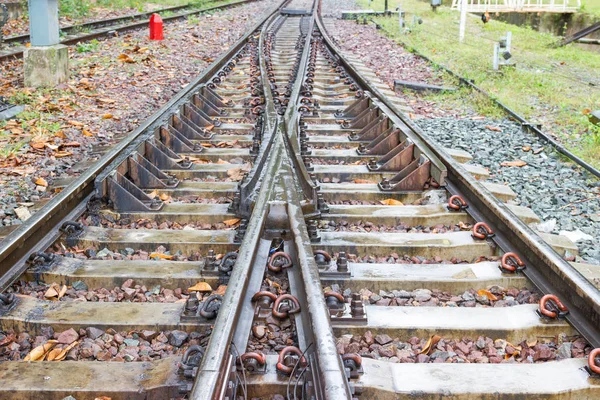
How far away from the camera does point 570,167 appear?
6078mm

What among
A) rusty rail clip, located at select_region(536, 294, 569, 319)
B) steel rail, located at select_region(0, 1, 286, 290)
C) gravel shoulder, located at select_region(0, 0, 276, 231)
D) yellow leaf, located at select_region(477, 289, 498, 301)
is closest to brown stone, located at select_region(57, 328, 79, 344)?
steel rail, located at select_region(0, 1, 286, 290)

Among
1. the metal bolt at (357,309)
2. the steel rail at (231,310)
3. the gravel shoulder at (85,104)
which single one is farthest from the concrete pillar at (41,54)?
the metal bolt at (357,309)

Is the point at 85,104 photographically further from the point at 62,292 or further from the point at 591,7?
the point at 591,7

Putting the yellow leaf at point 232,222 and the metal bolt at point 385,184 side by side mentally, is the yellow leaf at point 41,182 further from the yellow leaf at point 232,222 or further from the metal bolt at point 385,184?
the metal bolt at point 385,184

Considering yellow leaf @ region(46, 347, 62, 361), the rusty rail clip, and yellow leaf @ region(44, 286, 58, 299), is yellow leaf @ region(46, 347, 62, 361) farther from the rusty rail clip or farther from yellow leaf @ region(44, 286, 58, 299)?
the rusty rail clip

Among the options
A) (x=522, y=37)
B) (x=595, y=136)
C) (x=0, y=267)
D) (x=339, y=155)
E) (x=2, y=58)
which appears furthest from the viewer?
(x=522, y=37)

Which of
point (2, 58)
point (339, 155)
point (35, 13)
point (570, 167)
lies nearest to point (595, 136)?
point (570, 167)

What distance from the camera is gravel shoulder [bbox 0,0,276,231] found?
17.6 feet

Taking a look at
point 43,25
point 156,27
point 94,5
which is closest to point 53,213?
point 43,25

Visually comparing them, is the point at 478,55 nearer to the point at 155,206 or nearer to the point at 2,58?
the point at 2,58

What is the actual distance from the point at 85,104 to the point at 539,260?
646cm

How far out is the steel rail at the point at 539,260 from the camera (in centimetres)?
288

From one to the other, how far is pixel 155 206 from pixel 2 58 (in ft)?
24.5

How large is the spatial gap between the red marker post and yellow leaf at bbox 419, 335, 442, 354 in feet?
38.3
